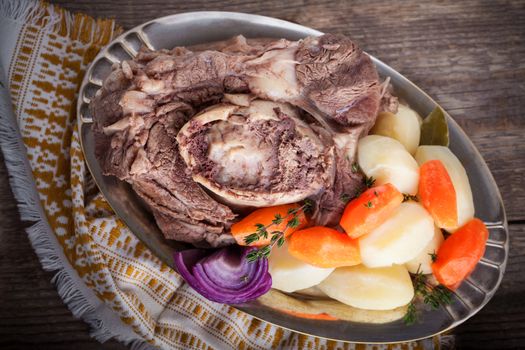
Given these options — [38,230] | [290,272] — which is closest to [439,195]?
[290,272]

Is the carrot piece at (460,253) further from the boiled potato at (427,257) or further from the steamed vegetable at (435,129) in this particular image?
the steamed vegetable at (435,129)

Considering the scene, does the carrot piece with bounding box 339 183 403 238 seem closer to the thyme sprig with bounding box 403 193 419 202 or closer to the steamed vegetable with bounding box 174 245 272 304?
the thyme sprig with bounding box 403 193 419 202

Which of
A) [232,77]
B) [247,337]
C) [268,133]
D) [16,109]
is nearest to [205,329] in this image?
[247,337]

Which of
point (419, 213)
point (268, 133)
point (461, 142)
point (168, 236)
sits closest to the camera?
point (268, 133)

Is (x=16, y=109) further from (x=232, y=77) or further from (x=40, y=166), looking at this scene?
(x=232, y=77)

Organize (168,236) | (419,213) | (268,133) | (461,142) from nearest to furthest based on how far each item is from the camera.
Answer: (268,133), (419,213), (168,236), (461,142)

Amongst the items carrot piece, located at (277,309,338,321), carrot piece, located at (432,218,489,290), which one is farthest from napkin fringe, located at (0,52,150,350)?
carrot piece, located at (432,218,489,290)

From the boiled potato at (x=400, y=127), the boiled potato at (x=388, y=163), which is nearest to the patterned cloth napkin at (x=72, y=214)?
the boiled potato at (x=388, y=163)
